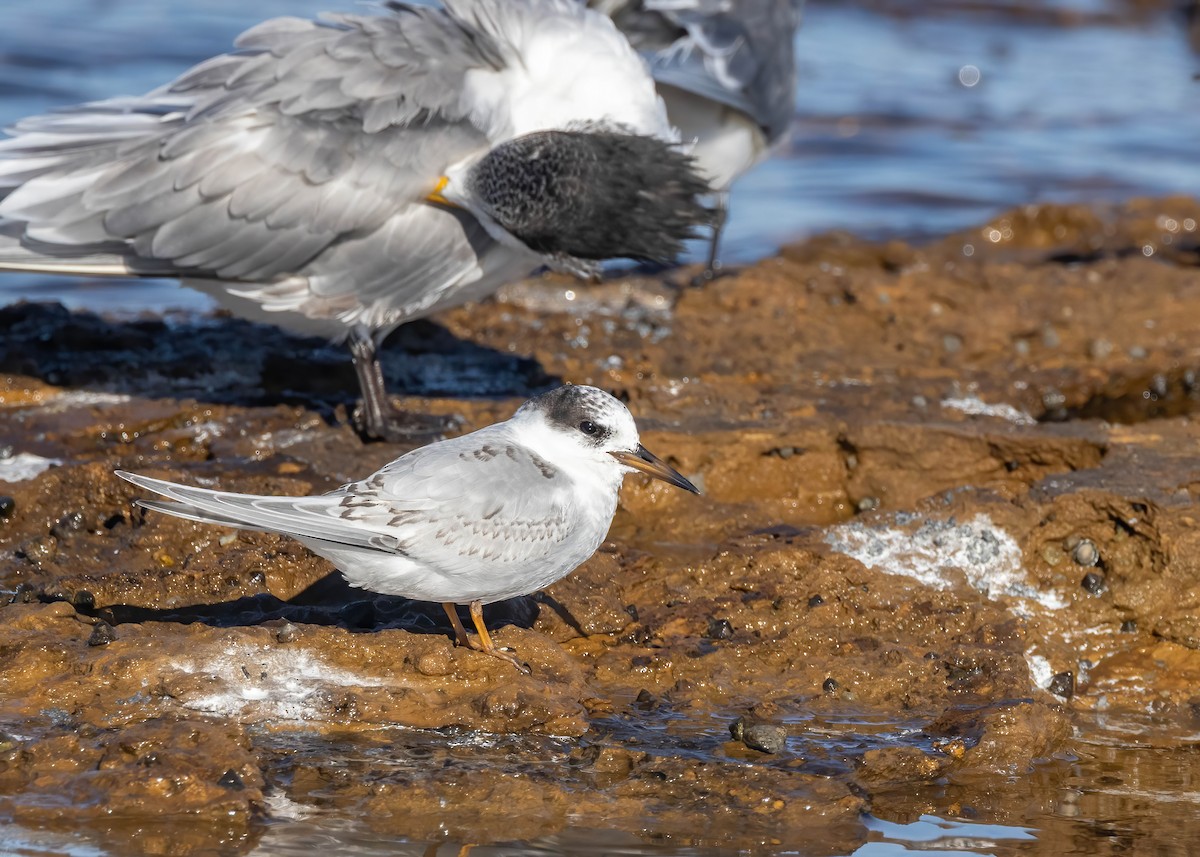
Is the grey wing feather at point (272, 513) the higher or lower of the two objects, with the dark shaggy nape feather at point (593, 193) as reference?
lower

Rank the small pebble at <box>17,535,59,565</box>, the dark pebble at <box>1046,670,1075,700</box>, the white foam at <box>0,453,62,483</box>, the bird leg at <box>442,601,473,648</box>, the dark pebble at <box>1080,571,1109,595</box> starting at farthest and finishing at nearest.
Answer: the white foam at <box>0,453,62,483</box>, the dark pebble at <box>1080,571,1109,595</box>, the small pebble at <box>17,535,59,565</box>, the dark pebble at <box>1046,670,1075,700</box>, the bird leg at <box>442,601,473,648</box>

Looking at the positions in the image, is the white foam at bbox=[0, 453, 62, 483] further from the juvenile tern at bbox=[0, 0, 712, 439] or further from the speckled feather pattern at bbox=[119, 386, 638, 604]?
the speckled feather pattern at bbox=[119, 386, 638, 604]

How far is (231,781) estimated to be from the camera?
10.7 ft

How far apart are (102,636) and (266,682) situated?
0.41 metres

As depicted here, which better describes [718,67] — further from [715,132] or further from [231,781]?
[231,781]

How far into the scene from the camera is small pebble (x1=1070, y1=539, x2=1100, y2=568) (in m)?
4.51

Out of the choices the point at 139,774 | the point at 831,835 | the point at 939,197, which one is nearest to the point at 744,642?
the point at 831,835

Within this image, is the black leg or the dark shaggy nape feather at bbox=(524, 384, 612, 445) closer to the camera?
the dark shaggy nape feather at bbox=(524, 384, 612, 445)

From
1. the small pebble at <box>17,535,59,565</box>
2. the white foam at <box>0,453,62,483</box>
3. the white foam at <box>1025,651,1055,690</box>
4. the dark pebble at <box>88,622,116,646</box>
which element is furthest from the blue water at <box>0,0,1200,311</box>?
the white foam at <box>1025,651,1055,690</box>

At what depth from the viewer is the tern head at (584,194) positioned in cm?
507

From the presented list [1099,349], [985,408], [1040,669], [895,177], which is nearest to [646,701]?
[1040,669]

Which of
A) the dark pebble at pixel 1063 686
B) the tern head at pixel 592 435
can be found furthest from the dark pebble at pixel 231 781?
the dark pebble at pixel 1063 686

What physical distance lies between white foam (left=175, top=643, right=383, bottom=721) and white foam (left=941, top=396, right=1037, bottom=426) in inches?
102

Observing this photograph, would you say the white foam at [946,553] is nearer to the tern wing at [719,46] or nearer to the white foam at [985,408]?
the white foam at [985,408]
